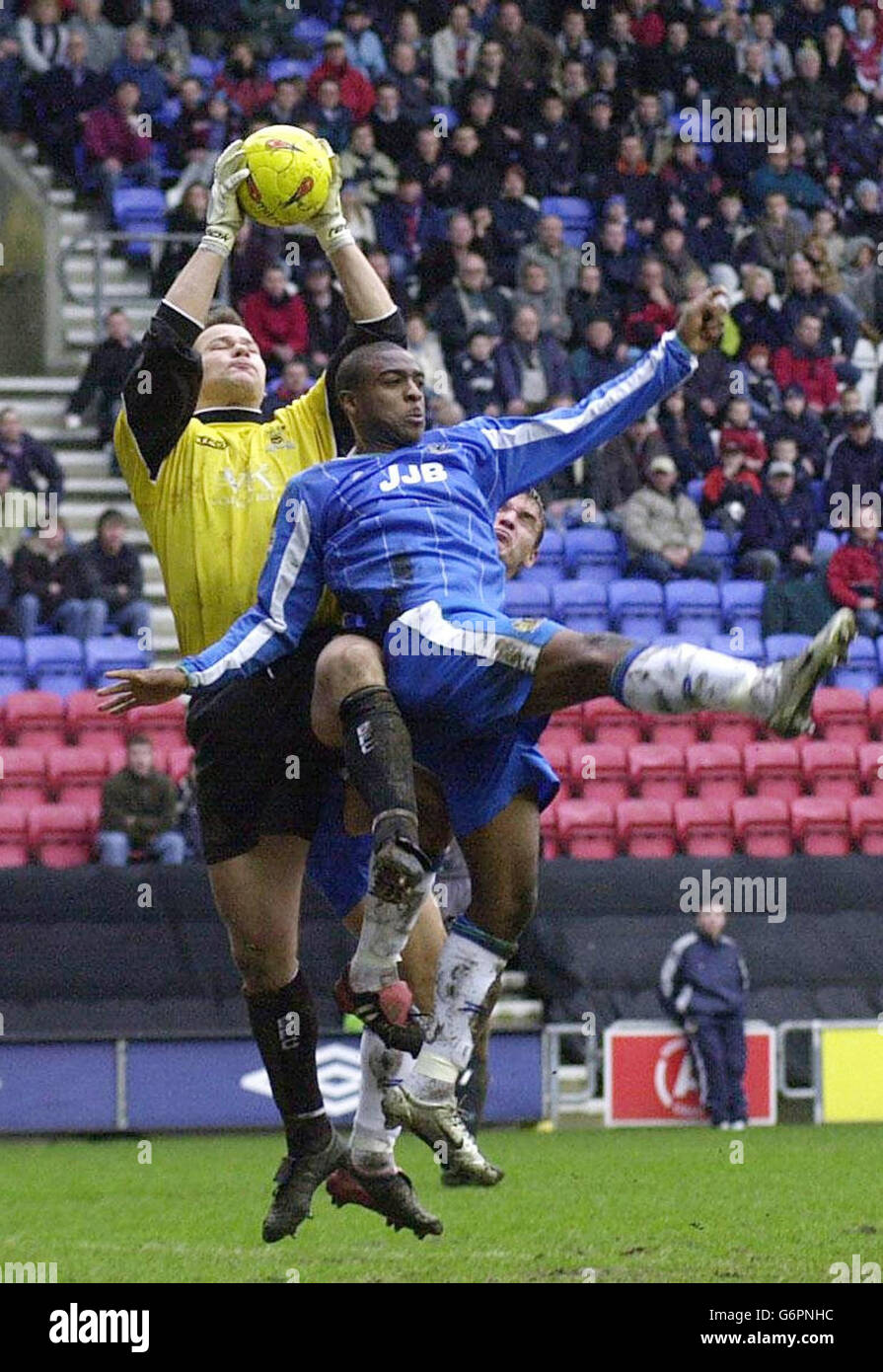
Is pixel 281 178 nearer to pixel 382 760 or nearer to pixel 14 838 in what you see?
pixel 382 760

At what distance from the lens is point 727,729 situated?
17.5m

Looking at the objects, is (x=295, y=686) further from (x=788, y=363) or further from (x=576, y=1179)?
(x=788, y=363)

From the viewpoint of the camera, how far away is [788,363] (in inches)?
790

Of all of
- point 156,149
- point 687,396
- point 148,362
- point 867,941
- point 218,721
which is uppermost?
point 156,149

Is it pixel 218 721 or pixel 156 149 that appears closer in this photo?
pixel 218 721

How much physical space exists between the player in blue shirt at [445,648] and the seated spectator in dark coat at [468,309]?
1154 centimetres

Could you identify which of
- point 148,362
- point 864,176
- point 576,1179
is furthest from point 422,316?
point 148,362

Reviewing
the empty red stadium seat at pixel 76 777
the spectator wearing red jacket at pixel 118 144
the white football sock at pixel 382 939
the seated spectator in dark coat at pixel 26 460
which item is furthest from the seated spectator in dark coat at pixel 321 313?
the white football sock at pixel 382 939

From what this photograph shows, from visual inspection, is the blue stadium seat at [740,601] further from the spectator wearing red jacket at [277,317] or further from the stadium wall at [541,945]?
the spectator wearing red jacket at [277,317]

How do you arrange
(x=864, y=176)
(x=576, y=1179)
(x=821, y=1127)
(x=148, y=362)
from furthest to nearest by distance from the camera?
(x=864, y=176), (x=821, y=1127), (x=576, y=1179), (x=148, y=362)

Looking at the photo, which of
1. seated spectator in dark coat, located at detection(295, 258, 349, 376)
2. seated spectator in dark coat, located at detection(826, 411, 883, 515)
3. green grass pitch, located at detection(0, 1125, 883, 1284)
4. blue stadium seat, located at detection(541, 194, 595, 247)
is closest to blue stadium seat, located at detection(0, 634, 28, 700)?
seated spectator in dark coat, located at detection(295, 258, 349, 376)

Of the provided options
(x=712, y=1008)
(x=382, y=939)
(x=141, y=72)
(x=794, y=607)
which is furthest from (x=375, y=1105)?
(x=141, y=72)

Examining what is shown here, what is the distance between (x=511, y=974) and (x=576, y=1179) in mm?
4039

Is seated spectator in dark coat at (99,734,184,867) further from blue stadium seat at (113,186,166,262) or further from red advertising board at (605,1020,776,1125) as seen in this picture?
blue stadium seat at (113,186,166,262)
